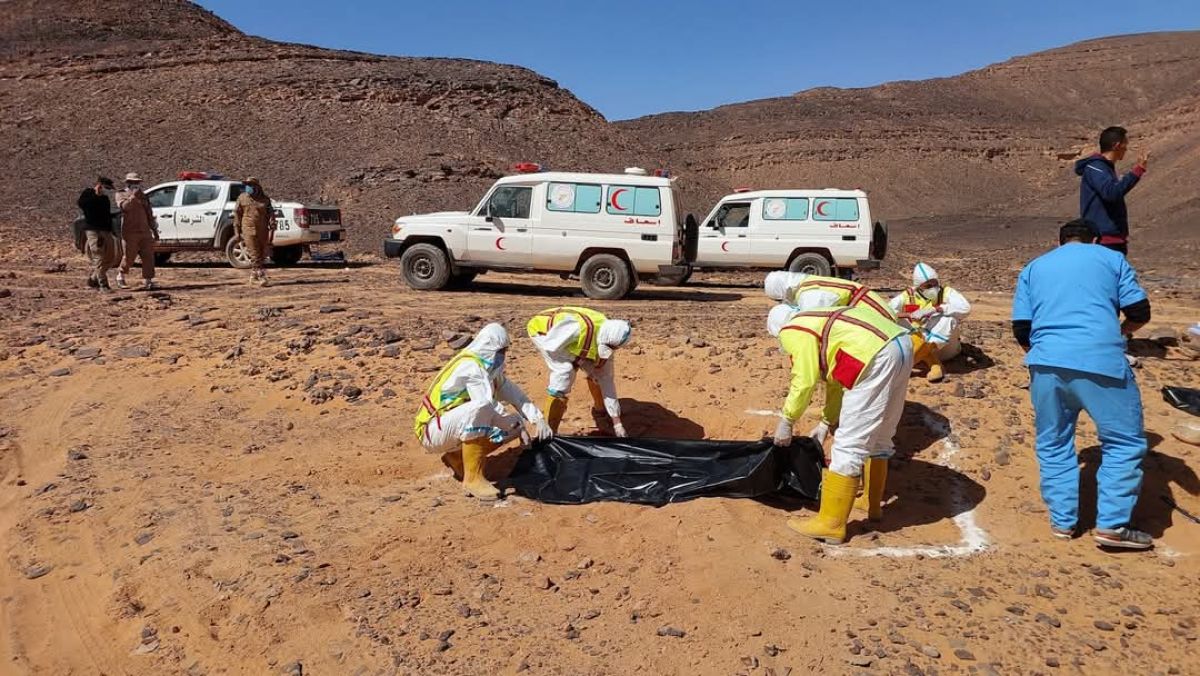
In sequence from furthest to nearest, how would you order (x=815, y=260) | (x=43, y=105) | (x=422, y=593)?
(x=43, y=105), (x=815, y=260), (x=422, y=593)

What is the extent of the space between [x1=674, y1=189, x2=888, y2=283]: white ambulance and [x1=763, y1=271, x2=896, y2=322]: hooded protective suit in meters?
8.35

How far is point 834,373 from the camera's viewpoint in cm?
450

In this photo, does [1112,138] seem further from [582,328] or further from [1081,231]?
[582,328]

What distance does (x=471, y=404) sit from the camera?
5156 mm

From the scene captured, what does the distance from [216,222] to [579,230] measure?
833cm

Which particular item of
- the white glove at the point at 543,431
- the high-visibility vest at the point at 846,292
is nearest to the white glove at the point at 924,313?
the high-visibility vest at the point at 846,292

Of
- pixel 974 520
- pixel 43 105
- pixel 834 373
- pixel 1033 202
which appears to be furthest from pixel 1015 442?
pixel 1033 202

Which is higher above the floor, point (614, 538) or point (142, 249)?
point (142, 249)

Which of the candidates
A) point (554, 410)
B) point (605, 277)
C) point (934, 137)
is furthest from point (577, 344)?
point (934, 137)

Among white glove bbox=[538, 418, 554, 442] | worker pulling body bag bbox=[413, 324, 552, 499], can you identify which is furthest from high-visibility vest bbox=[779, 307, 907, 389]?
worker pulling body bag bbox=[413, 324, 552, 499]

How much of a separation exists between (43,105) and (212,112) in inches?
247

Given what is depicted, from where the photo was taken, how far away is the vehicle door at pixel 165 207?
1620 centimetres

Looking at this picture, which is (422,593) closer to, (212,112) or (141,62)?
(212,112)

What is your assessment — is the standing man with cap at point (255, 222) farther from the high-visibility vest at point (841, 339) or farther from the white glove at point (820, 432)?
the high-visibility vest at point (841, 339)
